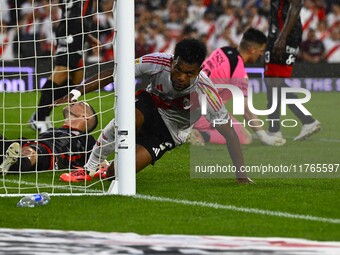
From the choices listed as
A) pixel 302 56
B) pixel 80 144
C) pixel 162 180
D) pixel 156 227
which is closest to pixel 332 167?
pixel 162 180

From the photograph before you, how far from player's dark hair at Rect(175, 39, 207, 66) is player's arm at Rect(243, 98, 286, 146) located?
12.3 ft

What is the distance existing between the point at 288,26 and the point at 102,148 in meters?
4.36

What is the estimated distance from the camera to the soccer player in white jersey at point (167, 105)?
Answer: 28.7ft

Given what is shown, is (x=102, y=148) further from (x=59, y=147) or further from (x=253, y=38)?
(x=253, y=38)

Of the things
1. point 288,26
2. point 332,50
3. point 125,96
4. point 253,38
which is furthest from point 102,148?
point 332,50

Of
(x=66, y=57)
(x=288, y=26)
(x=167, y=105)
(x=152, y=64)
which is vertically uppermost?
(x=288, y=26)

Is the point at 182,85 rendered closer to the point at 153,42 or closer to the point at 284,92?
the point at 284,92

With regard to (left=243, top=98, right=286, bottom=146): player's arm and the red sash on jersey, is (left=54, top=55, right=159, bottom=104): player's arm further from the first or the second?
the red sash on jersey

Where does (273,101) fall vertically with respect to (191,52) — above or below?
below

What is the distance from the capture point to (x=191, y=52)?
862 cm

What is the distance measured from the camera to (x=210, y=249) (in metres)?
6.19

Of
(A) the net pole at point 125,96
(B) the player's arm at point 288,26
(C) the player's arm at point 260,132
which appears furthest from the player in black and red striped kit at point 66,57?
(A) the net pole at point 125,96

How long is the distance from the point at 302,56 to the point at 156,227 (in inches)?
724

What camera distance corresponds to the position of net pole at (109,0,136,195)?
8258mm
